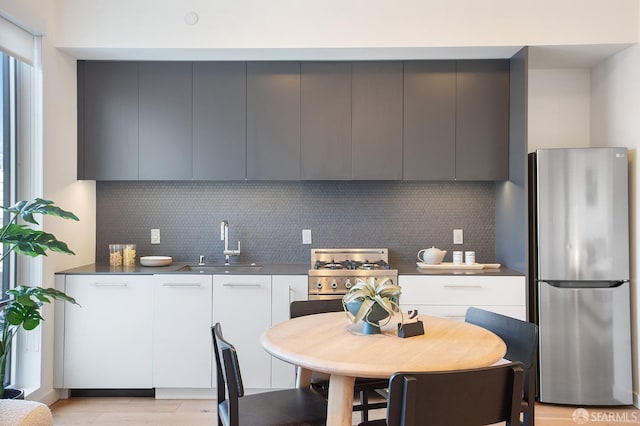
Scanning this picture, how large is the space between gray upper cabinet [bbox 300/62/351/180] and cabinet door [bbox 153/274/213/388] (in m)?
1.14

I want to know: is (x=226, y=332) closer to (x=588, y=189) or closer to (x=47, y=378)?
(x=47, y=378)

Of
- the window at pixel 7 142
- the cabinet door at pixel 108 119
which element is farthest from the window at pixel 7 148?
the cabinet door at pixel 108 119

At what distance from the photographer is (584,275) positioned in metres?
3.46

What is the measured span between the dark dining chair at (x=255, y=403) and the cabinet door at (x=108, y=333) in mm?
1573

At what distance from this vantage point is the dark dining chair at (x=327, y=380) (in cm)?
257

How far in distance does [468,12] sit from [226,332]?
8.91 feet

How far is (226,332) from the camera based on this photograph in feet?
11.8

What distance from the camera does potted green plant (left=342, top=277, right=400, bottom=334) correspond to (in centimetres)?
215

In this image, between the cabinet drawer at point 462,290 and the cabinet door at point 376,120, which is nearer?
the cabinet drawer at point 462,290

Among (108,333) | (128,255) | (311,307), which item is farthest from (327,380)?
(128,255)

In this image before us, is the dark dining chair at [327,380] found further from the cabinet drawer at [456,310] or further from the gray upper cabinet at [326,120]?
the gray upper cabinet at [326,120]

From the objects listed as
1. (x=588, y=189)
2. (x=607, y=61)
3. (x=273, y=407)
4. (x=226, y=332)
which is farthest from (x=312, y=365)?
(x=607, y=61)

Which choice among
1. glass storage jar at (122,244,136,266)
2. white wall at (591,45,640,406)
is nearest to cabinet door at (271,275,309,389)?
glass storage jar at (122,244,136,266)

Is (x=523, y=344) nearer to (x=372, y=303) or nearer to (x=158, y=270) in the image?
(x=372, y=303)
